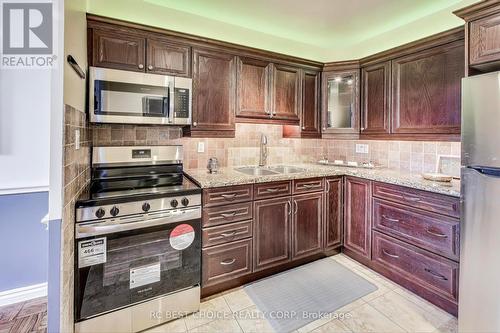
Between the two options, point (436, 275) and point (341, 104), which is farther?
point (341, 104)

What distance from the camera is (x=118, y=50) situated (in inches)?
78.8

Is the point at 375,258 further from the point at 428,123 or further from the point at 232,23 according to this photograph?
the point at 232,23

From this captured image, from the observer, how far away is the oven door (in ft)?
5.05

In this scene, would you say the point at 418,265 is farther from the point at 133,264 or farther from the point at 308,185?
the point at 133,264

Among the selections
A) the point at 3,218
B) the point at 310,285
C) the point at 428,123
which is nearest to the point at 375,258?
the point at 310,285

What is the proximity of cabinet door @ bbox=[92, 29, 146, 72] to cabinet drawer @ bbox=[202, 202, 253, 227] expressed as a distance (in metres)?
1.32

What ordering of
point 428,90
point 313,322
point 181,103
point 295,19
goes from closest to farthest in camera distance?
point 313,322
point 181,103
point 428,90
point 295,19

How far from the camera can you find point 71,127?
1.40 metres

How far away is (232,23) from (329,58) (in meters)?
1.49

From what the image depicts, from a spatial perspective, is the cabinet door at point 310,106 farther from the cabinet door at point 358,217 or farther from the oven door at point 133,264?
the oven door at point 133,264

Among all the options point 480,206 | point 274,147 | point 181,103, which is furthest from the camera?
point 274,147

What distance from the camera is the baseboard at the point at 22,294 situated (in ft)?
6.35

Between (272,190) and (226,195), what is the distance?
0.46 m

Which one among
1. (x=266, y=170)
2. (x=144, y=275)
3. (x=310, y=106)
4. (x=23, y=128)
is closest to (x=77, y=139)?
(x=23, y=128)
